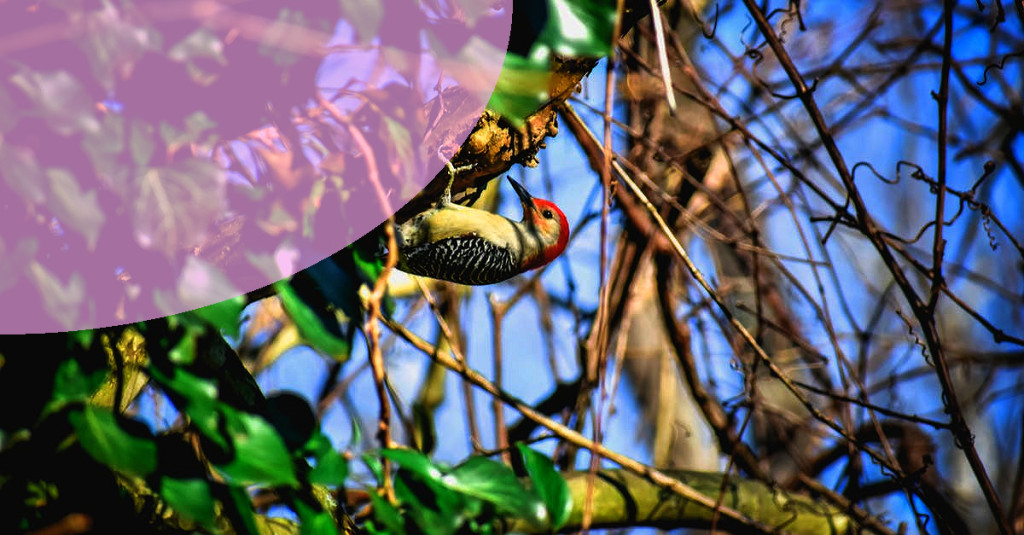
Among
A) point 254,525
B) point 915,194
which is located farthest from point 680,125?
point 915,194

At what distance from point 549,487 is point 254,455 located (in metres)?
0.51

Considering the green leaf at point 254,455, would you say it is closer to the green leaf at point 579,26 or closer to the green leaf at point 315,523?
the green leaf at point 315,523

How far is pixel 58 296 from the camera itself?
112cm

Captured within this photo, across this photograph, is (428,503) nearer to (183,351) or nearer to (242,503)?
(242,503)

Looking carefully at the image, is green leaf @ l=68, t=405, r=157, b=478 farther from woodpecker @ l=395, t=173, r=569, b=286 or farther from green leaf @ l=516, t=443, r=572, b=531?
woodpecker @ l=395, t=173, r=569, b=286

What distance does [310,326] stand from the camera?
1282 mm

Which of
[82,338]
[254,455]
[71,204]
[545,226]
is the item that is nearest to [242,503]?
[254,455]

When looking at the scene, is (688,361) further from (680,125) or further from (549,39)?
(549,39)

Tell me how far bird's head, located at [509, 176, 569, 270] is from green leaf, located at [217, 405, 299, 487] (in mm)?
2375

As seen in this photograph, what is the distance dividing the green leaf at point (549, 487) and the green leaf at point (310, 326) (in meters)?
0.40

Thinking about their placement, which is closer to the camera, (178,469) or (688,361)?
(178,469)

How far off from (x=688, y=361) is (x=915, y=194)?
663 cm

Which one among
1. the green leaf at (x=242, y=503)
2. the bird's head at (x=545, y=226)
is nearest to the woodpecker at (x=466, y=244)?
the bird's head at (x=545, y=226)

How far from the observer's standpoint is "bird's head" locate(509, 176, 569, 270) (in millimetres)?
3604
